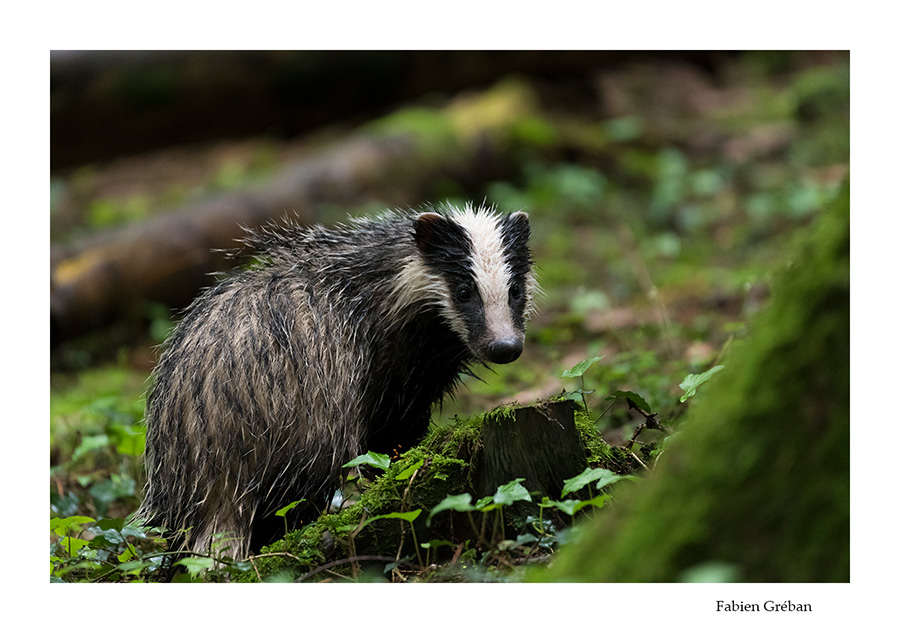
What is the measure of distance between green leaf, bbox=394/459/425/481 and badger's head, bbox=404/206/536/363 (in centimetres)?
124

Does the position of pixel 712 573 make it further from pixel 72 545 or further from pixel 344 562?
pixel 72 545

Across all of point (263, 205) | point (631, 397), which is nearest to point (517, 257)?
point (631, 397)

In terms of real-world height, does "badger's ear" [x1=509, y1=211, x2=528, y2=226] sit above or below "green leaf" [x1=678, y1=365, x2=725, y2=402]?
above

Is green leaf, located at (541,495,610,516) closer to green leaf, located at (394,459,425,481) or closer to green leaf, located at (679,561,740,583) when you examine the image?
green leaf, located at (394,459,425,481)

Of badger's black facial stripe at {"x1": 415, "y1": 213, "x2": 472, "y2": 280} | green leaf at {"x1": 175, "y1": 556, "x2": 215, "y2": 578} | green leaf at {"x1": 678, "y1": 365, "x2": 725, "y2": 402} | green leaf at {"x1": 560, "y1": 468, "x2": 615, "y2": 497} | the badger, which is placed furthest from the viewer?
badger's black facial stripe at {"x1": 415, "y1": 213, "x2": 472, "y2": 280}

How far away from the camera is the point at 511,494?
12.7 feet

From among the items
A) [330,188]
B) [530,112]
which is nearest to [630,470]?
[330,188]

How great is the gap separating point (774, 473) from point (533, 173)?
37.4 ft

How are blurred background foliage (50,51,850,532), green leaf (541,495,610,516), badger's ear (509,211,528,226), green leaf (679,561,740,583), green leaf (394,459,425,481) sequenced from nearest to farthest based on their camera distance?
green leaf (679,561,740,583) → green leaf (541,495,610,516) → green leaf (394,459,425,481) → badger's ear (509,211,528,226) → blurred background foliage (50,51,850,532)

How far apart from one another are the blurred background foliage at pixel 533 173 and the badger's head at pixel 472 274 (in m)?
1.26

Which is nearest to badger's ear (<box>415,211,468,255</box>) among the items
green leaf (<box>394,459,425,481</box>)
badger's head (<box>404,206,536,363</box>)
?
badger's head (<box>404,206,536,363</box>)

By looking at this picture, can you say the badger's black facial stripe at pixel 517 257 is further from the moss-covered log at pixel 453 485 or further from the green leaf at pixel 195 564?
the green leaf at pixel 195 564

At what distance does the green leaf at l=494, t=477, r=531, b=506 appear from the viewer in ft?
Result: 12.6
